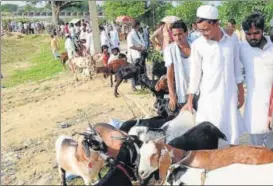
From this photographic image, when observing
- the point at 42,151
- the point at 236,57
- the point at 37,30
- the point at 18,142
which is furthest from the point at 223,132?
the point at 37,30

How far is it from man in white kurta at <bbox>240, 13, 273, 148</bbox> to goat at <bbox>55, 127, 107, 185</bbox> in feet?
4.59

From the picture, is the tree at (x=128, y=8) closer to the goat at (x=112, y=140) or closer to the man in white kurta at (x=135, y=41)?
the man in white kurta at (x=135, y=41)

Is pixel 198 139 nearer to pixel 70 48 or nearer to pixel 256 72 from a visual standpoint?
pixel 256 72

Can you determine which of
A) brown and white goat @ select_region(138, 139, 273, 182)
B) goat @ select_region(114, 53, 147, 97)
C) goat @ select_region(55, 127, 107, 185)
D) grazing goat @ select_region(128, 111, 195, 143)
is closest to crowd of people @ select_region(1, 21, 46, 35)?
goat @ select_region(114, 53, 147, 97)

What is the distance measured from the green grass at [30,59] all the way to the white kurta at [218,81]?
40.2 ft

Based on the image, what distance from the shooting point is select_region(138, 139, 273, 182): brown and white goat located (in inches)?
145

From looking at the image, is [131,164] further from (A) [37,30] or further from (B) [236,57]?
(A) [37,30]

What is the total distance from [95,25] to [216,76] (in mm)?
8322

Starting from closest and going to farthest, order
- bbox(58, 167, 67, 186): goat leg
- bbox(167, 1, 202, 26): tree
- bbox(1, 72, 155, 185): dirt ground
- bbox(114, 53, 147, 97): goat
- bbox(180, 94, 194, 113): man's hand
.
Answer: bbox(180, 94, 194, 113): man's hand < bbox(58, 167, 67, 186): goat leg < bbox(1, 72, 155, 185): dirt ground < bbox(114, 53, 147, 97): goat < bbox(167, 1, 202, 26): tree

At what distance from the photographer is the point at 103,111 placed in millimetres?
9414

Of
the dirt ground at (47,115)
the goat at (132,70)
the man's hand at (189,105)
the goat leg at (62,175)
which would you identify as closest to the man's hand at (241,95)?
the man's hand at (189,105)

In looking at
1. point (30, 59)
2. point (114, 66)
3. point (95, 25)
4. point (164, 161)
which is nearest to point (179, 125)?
point (164, 161)

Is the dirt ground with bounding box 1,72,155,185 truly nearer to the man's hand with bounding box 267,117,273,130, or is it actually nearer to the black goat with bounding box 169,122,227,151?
the black goat with bounding box 169,122,227,151

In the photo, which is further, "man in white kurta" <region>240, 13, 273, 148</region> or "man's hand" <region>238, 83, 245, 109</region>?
"man's hand" <region>238, 83, 245, 109</region>
